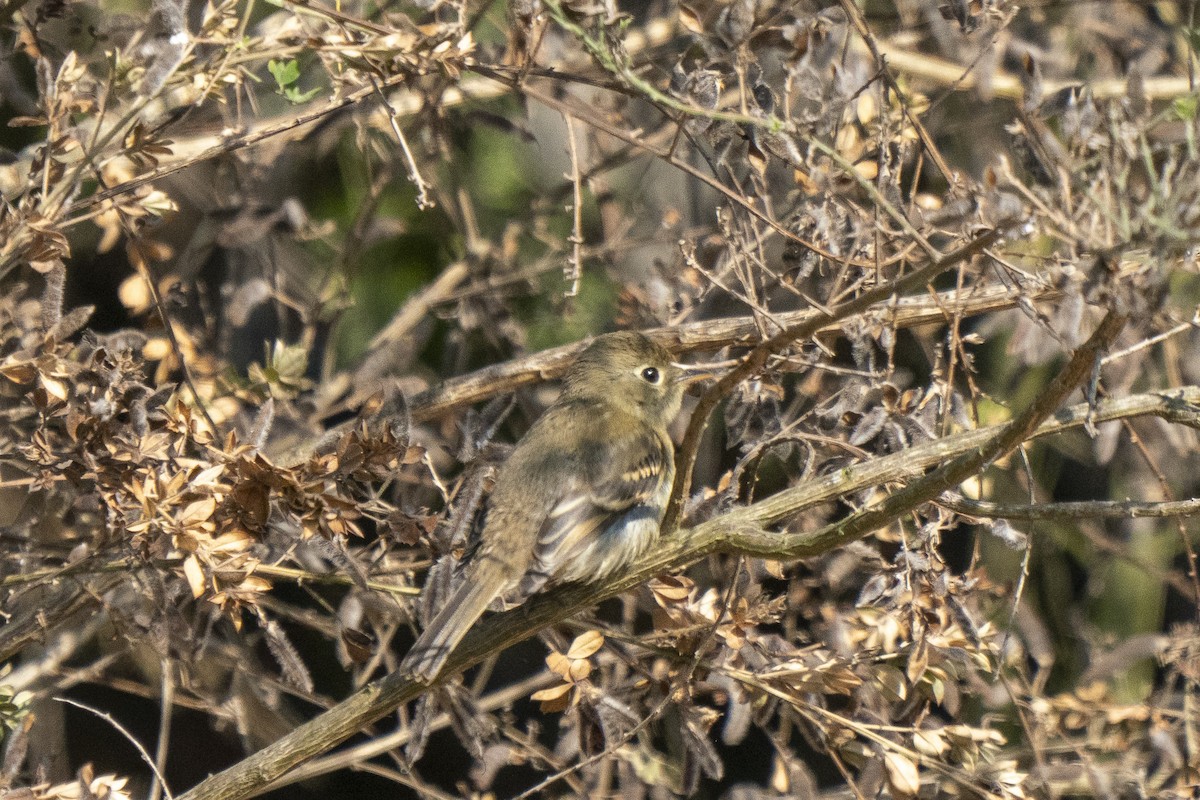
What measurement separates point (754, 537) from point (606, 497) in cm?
138

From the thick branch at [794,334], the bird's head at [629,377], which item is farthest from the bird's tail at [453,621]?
the bird's head at [629,377]

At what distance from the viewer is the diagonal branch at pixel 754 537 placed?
2.97 metres

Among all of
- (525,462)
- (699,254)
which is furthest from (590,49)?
(699,254)

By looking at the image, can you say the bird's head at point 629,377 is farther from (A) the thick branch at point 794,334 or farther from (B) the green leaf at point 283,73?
(B) the green leaf at point 283,73

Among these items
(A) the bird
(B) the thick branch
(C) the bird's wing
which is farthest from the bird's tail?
(B) the thick branch

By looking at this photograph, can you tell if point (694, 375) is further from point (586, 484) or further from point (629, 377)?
point (586, 484)

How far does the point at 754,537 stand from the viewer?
320 centimetres

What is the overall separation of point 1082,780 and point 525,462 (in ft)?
7.60

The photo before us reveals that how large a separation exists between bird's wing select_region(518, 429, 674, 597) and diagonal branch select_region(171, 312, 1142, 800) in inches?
21.7

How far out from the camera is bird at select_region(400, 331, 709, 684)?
421cm

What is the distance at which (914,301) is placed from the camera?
427 cm

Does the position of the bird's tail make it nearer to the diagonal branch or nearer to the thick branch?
the diagonal branch

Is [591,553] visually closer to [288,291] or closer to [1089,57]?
[288,291]

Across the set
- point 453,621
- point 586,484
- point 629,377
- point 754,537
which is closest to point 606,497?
point 586,484
